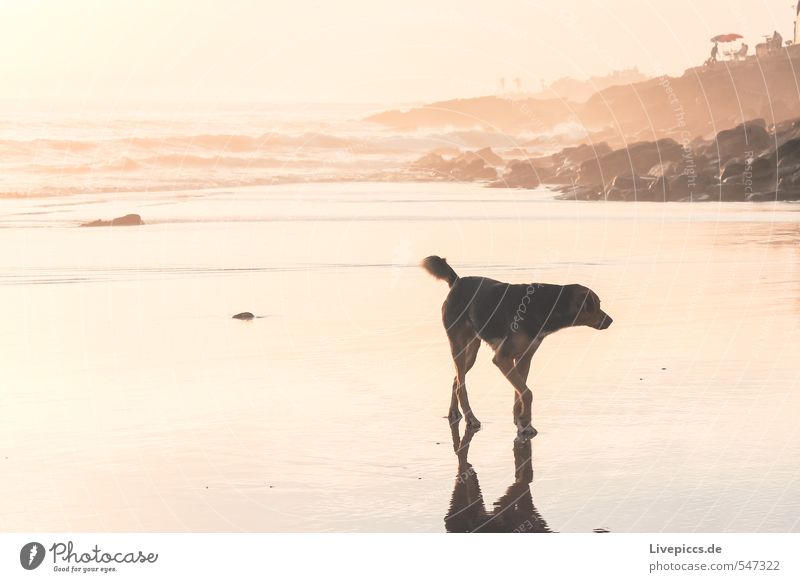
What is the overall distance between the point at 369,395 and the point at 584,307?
3.45 metres

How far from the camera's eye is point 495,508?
1334 cm

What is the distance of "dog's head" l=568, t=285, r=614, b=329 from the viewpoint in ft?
57.2

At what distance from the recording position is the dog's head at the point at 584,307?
17.4 m

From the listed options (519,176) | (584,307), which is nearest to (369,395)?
(584,307)

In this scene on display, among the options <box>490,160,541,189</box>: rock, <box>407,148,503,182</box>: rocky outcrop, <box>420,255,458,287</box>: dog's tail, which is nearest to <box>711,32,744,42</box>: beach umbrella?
<box>490,160,541,189</box>: rock

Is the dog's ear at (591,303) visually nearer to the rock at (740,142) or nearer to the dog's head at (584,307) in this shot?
the dog's head at (584,307)

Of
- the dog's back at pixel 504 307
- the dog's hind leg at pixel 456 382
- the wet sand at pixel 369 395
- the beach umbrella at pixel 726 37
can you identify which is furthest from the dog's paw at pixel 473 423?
the beach umbrella at pixel 726 37

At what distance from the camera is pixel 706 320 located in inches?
1006

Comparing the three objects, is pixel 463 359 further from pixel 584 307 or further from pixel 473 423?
pixel 584 307

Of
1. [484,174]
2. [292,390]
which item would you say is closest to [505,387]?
[292,390]

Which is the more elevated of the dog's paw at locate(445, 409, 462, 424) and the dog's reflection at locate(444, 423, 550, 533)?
the dog's reflection at locate(444, 423, 550, 533)

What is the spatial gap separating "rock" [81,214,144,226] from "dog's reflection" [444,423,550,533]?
37.1 m

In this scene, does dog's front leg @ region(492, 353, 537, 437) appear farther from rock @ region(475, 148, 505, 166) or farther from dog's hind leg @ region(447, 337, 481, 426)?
rock @ region(475, 148, 505, 166)
